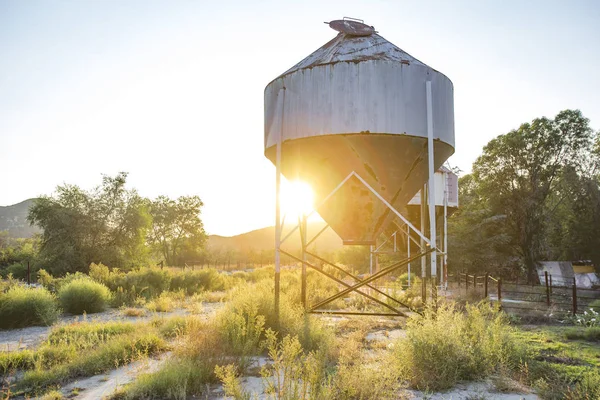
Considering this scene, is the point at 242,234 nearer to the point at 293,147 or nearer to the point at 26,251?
the point at 26,251

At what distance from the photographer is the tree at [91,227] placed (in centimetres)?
2739

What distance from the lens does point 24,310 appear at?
11922mm

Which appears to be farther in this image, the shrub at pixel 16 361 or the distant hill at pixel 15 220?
the distant hill at pixel 15 220

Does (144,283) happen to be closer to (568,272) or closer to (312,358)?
(312,358)

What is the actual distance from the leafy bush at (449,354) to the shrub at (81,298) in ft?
35.5

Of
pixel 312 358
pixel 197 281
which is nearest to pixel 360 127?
pixel 312 358

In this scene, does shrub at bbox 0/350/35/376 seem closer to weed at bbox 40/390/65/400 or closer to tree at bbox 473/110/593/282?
weed at bbox 40/390/65/400

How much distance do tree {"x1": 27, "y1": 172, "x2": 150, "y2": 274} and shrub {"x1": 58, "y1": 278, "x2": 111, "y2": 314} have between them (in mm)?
14257

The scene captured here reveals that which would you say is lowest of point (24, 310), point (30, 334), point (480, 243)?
point (30, 334)

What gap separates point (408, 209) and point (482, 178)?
580 inches

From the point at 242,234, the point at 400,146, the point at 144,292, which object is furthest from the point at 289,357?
the point at 242,234

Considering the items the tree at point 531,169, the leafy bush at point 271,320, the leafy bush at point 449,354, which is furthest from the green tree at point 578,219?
the leafy bush at point 271,320

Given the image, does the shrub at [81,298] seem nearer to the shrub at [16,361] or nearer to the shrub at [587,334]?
the shrub at [16,361]

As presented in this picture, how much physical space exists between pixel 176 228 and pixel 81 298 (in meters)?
43.4
